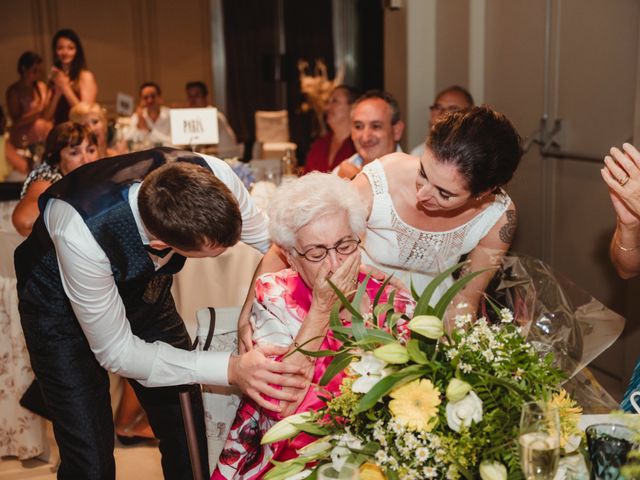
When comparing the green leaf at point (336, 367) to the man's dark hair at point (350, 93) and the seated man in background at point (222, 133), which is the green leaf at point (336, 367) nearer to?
the man's dark hair at point (350, 93)

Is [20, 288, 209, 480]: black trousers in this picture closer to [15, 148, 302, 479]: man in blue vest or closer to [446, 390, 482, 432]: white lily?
[15, 148, 302, 479]: man in blue vest

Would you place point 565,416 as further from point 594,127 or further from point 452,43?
point 452,43

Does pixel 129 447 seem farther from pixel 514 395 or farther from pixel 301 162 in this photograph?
pixel 301 162

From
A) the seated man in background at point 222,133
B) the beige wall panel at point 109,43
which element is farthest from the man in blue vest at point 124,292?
the beige wall panel at point 109,43

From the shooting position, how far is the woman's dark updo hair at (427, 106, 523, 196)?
1960 millimetres

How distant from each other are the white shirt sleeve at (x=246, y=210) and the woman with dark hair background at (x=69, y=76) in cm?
424

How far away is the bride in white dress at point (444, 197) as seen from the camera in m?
1.97

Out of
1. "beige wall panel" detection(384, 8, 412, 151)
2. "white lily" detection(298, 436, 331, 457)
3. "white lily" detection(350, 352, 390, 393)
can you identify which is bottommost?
"white lily" detection(298, 436, 331, 457)

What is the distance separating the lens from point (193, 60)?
406 inches

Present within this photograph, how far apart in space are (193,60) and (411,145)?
560cm

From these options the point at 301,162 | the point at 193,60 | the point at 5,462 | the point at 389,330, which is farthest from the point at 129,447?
the point at 193,60

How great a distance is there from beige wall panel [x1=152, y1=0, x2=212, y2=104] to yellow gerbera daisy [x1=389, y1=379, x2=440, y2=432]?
9.60 metres

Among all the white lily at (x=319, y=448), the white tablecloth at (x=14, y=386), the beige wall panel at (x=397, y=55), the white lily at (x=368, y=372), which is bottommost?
the white tablecloth at (x=14, y=386)

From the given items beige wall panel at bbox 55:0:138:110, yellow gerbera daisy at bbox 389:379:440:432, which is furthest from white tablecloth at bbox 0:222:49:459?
beige wall panel at bbox 55:0:138:110
